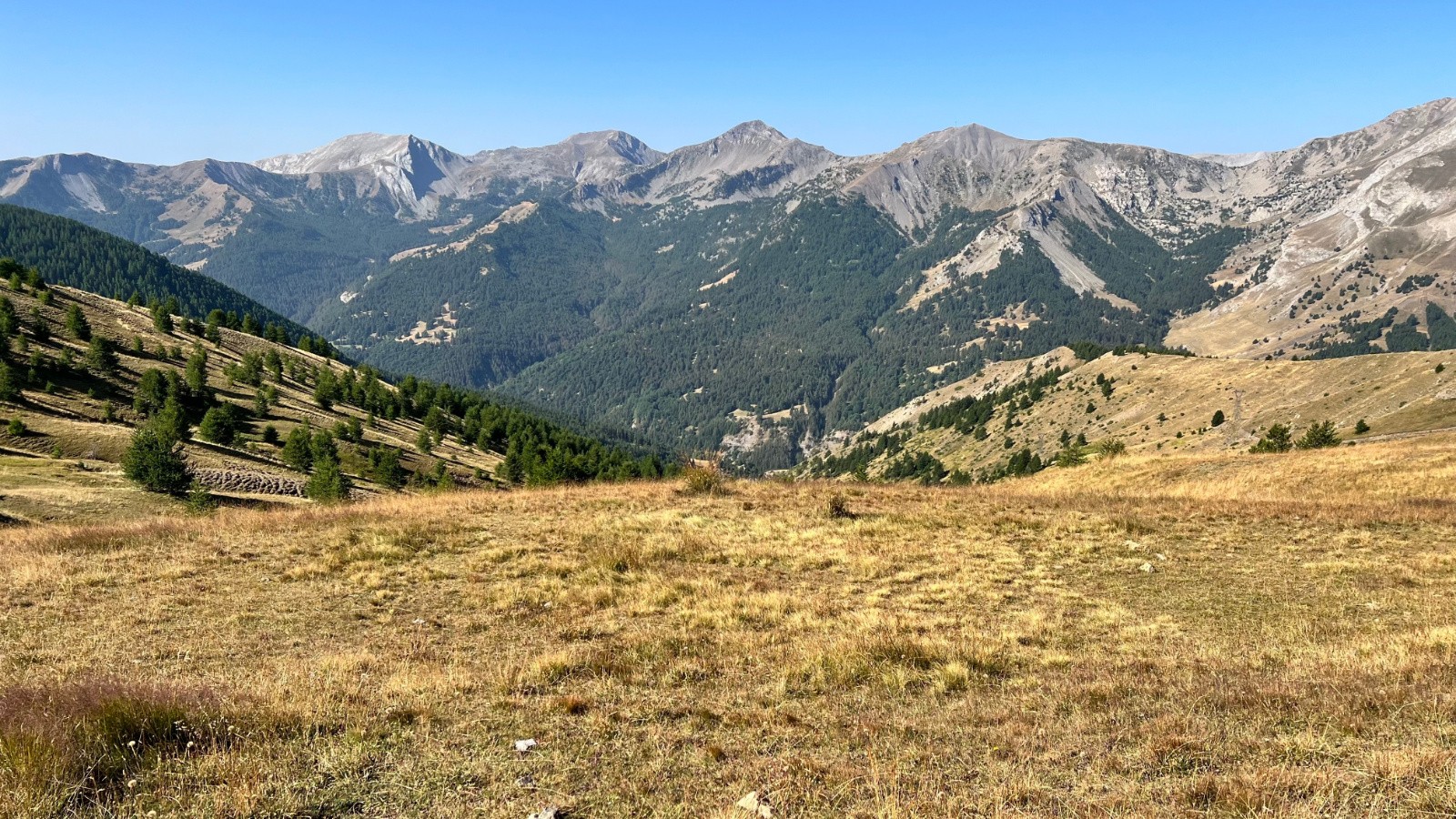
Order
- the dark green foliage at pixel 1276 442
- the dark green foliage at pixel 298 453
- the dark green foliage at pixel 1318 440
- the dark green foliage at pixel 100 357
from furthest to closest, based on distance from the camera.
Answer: the dark green foliage at pixel 100 357
the dark green foliage at pixel 298 453
the dark green foliage at pixel 1318 440
the dark green foliage at pixel 1276 442

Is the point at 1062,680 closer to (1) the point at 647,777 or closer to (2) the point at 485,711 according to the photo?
(1) the point at 647,777

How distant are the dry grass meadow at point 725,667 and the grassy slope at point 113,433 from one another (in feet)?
87.5

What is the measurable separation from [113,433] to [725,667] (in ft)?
239

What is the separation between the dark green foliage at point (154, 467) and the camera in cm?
4369

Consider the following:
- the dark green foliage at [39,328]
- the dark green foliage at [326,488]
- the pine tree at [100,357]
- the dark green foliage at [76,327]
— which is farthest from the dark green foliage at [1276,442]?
the dark green foliage at [76,327]

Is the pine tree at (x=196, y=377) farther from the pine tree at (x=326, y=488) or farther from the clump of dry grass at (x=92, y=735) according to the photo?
the clump of dry grass at (x=92, y=735)

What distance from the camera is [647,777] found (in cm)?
715

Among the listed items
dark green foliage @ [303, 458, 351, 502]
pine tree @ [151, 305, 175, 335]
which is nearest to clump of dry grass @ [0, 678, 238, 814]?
dark green foliage @ [303, 458, 351, 502]

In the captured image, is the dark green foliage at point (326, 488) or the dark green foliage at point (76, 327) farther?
the dark green foliage at point (76, 327)

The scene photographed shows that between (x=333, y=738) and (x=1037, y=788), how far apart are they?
25.0 ft

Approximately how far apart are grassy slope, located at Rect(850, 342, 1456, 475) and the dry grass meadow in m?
62.7

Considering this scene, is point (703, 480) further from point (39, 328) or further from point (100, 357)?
point (39, 328)

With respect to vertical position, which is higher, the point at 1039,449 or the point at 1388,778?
the point at 1388,778

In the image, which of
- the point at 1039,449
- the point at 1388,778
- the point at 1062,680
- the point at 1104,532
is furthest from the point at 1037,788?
the point at 1039,449
